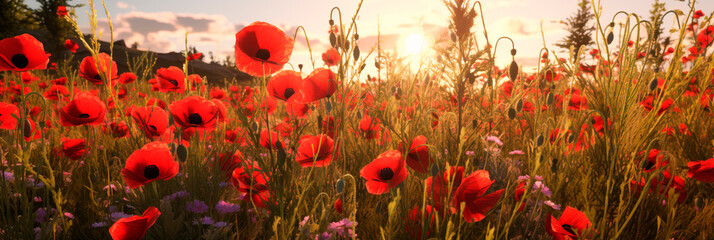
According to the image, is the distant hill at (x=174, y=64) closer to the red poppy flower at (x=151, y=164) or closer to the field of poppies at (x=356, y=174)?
the field of poppies at (x=356, y=174)

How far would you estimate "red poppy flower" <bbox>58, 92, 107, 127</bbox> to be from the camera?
1595 mm

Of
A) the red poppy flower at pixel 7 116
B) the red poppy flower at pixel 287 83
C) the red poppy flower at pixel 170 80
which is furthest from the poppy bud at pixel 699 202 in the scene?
the red poppy flower at pixel 7 116

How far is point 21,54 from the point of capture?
1497 millimetres

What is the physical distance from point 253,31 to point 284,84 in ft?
0.88

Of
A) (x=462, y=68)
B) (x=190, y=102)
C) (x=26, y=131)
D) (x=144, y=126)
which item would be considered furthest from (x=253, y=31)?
(x=462, y=68)

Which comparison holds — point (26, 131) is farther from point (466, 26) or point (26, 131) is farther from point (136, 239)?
point (466, 26)

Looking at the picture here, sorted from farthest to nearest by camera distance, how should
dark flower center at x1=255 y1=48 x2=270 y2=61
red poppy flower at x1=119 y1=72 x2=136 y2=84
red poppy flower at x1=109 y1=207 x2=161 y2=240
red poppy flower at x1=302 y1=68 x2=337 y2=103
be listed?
red poppy flower at x1=119 y1=72 x2=136 y2=84, red poppy flower at x1=302 y1=68 x2=337 y2=103, dark flower center at x1=255 y1=48 x2=270 y2=61, red poppy flower at x1=109 y1=207 x2=161 y2=240

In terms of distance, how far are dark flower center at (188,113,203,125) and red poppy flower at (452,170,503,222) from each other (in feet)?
3.32

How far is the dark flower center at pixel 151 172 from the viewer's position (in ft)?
4.19

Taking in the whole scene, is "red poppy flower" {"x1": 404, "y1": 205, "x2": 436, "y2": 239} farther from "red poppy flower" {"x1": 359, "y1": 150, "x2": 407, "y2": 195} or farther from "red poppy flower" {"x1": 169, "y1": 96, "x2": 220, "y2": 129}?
"red poppy flower" {"x1": 169, "y1": 96, "x2": 220, "y2": 129}

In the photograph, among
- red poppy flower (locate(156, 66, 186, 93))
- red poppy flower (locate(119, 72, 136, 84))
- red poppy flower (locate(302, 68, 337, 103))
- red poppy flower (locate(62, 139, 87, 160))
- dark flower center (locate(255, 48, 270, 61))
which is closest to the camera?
dark flower center (locate(255, 48, 270, 61))

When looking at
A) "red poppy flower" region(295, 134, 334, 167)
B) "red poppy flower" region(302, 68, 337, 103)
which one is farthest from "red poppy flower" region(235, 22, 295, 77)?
"red poppy flower" region(295, 134, 334, 167)

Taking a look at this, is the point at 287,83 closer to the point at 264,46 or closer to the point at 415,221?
the point at 264,46

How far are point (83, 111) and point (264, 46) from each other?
94cm
